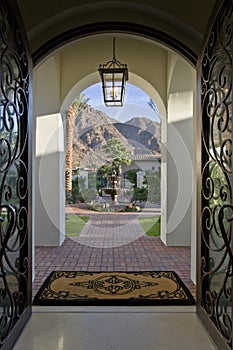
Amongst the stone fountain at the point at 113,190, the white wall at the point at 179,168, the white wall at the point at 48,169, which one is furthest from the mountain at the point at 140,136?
the white wall at the point at 48,169

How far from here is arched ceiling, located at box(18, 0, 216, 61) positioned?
263 centimetres

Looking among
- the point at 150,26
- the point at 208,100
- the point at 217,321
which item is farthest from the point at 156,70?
the point at 217,321

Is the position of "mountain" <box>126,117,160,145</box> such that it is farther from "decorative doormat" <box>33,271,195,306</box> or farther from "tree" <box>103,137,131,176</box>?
"decorative doormat" <box>33,271,195,306</box>

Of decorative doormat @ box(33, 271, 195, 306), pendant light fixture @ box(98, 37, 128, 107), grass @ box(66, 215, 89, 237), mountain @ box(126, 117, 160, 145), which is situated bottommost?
decorative doormat @ box(33, 271, 195, 306)

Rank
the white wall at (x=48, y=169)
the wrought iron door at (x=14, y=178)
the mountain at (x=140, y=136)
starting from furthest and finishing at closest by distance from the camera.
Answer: the mountain at (x=140, y=136) < the white wall at (x=48, y=169) < the wrought iron door at (x=14, y=178)

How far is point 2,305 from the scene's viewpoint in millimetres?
2090

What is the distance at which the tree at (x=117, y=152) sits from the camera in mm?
10165

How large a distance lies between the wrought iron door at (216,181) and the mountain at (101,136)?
708cm

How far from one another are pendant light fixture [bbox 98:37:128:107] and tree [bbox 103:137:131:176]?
5540 millimetres

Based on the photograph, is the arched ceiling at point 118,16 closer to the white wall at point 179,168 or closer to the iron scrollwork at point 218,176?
the iron scrollwork at point 218,176

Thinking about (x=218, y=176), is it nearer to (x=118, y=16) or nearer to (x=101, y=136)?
(x=118, y=16)

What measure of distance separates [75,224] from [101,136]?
4143mm

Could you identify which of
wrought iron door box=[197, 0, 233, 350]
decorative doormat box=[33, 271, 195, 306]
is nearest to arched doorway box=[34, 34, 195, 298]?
decorative doormat box=[33, 271, 195, 306]

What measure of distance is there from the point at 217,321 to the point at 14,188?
73.8 inches
